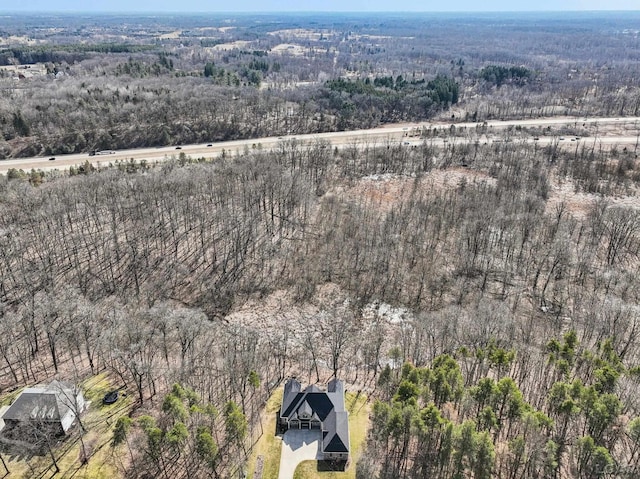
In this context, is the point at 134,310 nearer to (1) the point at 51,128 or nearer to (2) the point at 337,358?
(2) the point at 337,358

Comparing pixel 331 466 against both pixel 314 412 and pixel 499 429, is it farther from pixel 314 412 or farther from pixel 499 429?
pixel 499 429

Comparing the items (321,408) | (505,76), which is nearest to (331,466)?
(321,408)

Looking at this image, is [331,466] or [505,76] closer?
[331,466]

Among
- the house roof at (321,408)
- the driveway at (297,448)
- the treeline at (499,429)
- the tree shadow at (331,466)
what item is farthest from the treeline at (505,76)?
the tree shadow at (331,466)

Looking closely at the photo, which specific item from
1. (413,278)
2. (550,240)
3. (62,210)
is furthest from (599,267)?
(62,210)

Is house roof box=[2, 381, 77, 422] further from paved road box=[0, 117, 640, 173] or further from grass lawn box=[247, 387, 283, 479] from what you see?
paved road box=[0, 117, 640, 173]

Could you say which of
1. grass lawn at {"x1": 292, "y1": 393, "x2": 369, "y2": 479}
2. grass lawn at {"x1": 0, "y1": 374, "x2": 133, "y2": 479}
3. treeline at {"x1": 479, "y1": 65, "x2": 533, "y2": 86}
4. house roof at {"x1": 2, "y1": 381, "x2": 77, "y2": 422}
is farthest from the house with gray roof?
treeline at {"x1": 479, "y1": 65, "x2": 533, "y2": 86}
